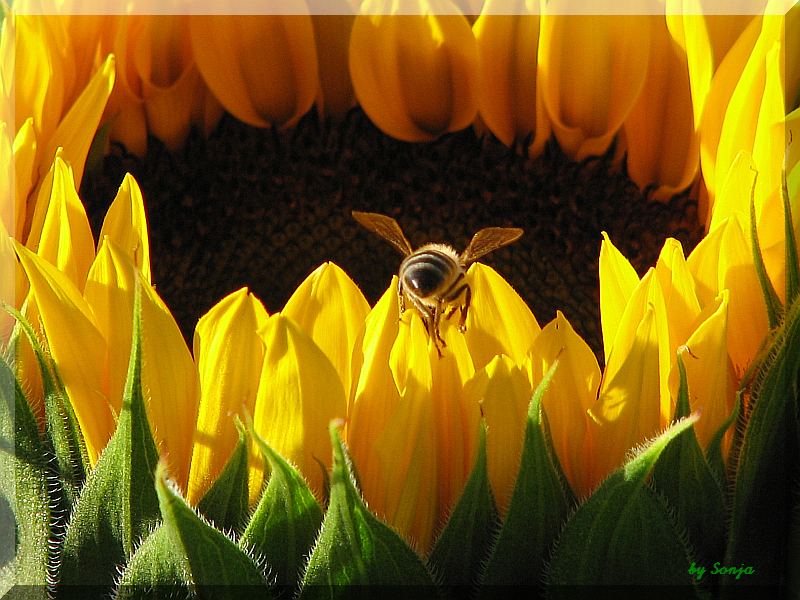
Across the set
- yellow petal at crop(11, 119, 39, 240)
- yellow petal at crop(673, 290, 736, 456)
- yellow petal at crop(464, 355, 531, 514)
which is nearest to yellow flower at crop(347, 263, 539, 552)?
yellow petal at crop(464, 355, 531, 514)

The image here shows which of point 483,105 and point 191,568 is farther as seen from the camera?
point 483,105

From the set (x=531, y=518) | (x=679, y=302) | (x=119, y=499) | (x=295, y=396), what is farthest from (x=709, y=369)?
(x=119, y=499)

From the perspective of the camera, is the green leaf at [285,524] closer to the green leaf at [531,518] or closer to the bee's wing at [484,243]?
the green leaf at [531,518]

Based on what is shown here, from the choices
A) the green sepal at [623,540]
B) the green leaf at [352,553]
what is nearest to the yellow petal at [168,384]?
the green leaf at [352,553]

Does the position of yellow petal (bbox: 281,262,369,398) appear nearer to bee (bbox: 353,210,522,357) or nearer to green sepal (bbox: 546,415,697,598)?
bee (bbox: 353,210,522,357)

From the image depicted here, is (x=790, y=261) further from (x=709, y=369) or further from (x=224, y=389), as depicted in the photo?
(x=224, y=389)

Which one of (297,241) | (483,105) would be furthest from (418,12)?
(297,241)

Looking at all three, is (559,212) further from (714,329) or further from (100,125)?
(100,125)
